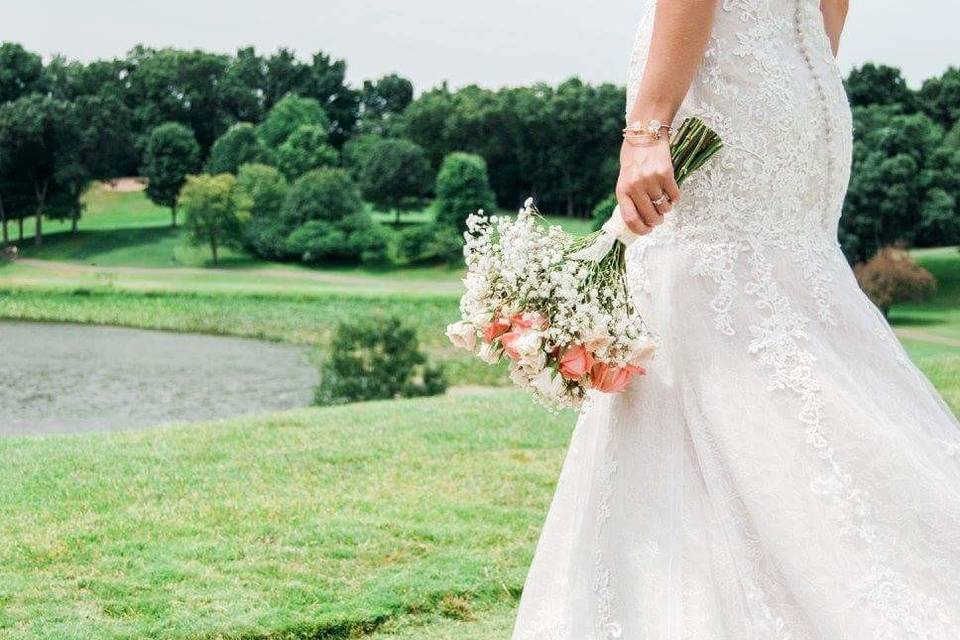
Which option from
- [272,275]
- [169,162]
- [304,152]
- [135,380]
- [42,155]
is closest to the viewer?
[135,380]

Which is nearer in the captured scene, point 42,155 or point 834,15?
point 834,15

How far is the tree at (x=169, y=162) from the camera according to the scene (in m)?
37.8

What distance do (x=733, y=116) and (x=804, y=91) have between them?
0.51ft

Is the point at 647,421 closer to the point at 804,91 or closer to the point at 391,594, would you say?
the point at 804,91

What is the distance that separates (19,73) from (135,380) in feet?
67.1

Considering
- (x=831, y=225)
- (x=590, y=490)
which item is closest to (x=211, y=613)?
(x=590, y=490)

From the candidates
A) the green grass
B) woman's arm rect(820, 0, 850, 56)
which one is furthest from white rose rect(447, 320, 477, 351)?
the green grass

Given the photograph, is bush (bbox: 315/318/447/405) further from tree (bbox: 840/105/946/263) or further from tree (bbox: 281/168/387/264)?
tree (bbox: 281/168/387/264)

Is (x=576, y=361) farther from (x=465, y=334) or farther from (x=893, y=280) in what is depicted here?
(x=893, y=280)

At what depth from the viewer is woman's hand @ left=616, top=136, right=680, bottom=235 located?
83.1 inches

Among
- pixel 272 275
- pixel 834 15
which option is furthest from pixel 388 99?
pixel 834 15

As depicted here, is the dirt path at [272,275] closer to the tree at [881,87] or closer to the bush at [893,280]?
the bush at [893,280]

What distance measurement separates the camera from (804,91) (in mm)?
2260

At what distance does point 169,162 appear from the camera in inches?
1508
